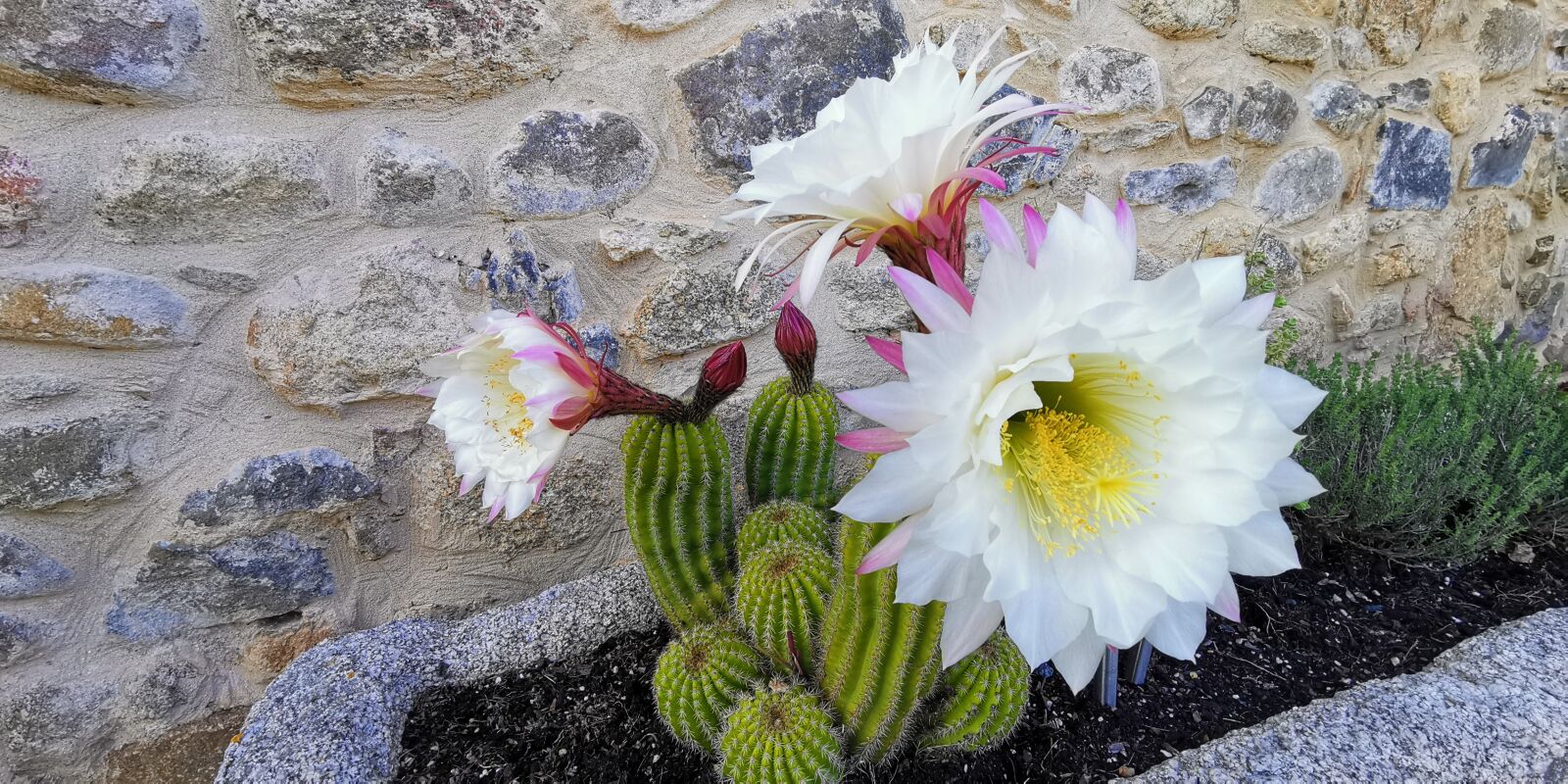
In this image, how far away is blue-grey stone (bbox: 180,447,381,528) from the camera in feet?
4.00

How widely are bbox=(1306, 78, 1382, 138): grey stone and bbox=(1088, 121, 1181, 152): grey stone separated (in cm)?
47

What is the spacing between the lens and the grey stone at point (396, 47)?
1092 mm

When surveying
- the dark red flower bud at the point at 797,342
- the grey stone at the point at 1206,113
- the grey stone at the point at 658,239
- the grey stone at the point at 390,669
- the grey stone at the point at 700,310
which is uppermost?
the grey stone at the point at 1206,113

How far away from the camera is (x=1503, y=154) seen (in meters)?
2.16

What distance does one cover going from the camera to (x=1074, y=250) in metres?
0.57

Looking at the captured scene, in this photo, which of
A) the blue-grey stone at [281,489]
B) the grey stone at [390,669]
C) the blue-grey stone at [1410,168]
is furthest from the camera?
the blue-grey stone at [1410,168]

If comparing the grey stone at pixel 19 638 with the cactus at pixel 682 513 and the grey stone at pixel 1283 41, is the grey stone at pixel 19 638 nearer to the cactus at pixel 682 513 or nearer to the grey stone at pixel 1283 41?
the cactus at pixel 682 513

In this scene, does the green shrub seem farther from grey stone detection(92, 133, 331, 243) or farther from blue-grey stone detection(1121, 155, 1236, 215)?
grey stone detection(92, 133, 331, 243)

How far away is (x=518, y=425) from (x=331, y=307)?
57 centimetres

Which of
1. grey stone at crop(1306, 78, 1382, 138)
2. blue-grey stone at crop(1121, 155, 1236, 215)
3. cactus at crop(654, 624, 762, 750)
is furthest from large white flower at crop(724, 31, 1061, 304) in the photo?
grey stone at crop(1306, 78, 1382, 138)

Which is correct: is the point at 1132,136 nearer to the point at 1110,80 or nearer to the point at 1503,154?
the point at 1110,80

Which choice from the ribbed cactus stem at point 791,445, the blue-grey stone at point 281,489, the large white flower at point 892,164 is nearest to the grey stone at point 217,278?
the blue-grey stone at point 281,489

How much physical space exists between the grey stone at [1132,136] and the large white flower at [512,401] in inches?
50.9

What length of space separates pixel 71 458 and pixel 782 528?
1.07 m
